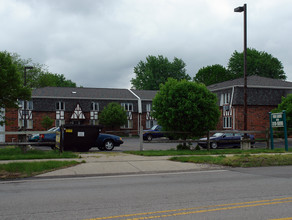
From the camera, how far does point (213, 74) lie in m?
74.6

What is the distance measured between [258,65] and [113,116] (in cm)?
3790

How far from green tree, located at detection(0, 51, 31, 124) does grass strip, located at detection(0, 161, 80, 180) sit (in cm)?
720

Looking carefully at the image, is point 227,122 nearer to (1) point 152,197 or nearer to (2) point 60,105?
(2) point 60,105

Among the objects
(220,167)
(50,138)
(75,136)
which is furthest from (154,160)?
(50,138)

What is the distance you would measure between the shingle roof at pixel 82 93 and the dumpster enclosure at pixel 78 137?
3310 centimetres

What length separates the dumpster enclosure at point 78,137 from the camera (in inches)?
684

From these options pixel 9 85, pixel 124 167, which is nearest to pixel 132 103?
pixel 9 85

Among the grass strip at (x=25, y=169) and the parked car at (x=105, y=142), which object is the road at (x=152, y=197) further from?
the parked car at (x=105, y=142)

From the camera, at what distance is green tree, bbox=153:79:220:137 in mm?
18281

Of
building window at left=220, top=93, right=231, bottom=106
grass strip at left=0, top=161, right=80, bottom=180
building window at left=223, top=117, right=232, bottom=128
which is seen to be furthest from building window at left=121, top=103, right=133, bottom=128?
grass strip at left=0, top=161, right=80, bottom=180

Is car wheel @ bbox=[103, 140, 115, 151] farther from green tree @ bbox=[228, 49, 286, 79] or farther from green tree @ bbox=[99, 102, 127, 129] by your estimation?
green tree @ bbox=[228, 49, 286, 79]

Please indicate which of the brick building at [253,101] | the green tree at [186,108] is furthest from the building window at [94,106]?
the green tree at [186,108]

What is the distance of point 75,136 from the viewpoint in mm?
17531

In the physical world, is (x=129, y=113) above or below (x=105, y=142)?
above
